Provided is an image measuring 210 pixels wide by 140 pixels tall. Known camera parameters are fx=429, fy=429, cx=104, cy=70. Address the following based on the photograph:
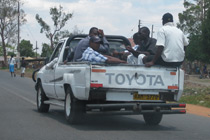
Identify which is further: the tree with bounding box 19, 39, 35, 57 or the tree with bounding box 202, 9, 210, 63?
the tree with bounding box 19, 39, 35, 57

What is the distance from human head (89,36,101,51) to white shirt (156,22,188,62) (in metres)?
1.29

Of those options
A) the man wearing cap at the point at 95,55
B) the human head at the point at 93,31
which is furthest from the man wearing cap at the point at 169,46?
the human head at the point at 93,31

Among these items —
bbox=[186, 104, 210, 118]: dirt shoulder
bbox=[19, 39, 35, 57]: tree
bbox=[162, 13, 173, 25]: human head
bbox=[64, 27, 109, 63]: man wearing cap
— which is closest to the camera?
bbox=[162, 13, 173, 25]: human head

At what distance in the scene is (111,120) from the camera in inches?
387

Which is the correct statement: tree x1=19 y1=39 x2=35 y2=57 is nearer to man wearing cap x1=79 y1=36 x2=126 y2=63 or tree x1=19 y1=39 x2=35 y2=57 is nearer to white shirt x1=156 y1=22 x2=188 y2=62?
man wearing cap x1=79 y1=36 x2=126 y2=63

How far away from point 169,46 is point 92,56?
5.04ft

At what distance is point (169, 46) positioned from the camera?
8.48 m

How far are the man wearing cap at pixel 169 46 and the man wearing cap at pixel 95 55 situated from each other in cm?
84

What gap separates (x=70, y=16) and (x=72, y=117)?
50154mm

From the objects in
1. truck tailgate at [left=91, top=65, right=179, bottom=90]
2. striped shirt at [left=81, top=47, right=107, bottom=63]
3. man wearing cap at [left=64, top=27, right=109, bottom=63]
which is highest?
man wearing cap at [left=64, top=27, right=109, bottom=63]

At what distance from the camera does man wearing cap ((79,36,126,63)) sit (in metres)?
8.19

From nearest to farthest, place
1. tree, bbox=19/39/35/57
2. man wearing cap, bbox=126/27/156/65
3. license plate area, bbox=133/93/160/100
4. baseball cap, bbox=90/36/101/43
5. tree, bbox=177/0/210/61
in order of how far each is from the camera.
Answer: license plate area, bbox=133/93/160/100 < man wearing cap, bbox=126/27/156/65 < baseball cap, bbox=90/36/101/43 < tree, bbox=177/0/210/61 < tree, bbox=19/39/35/57

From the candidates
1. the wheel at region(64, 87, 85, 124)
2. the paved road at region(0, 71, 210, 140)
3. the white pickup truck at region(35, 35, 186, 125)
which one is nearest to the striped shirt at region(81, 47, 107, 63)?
the white pickup truck at region(35, 35, 186, 125)

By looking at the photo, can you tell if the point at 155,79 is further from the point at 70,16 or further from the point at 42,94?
the point at 70,16
